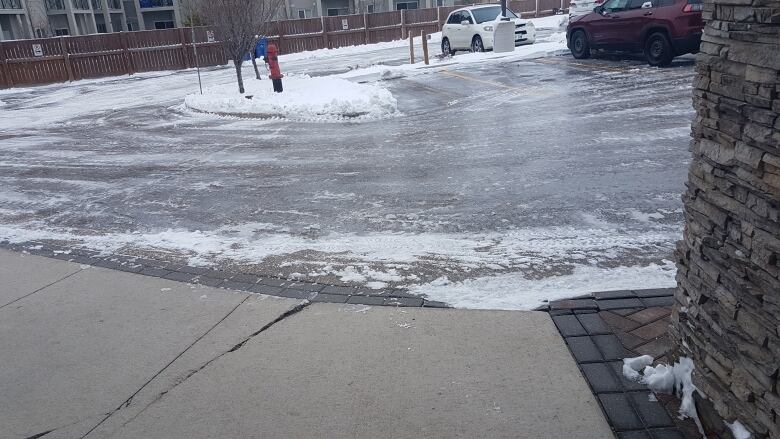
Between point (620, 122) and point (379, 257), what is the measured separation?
256 inches

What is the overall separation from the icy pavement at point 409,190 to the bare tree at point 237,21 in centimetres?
275

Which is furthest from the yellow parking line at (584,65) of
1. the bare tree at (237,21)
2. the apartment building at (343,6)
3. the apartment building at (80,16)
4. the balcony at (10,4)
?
the balcony at (10,4)

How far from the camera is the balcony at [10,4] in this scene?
126 ft

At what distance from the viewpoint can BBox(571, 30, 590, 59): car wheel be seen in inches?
728

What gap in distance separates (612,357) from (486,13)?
22.2 meters

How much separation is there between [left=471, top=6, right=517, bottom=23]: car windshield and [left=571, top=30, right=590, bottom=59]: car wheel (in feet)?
17.2

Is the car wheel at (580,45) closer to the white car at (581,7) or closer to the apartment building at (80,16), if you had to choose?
the white car at (581,7)

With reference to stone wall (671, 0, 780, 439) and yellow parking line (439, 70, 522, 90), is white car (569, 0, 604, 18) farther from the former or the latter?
stone wall (671, 0, 780, 439)

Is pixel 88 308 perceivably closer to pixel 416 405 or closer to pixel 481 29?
pixel 416 405

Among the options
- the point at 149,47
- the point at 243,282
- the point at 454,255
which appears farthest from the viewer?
the point at 149,47

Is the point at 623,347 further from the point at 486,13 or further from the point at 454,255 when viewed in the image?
the point at 486,13

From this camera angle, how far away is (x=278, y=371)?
13.0 feet

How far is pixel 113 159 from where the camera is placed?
1102 cm

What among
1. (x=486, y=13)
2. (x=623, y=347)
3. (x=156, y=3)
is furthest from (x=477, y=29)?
(x=156, y=3)
